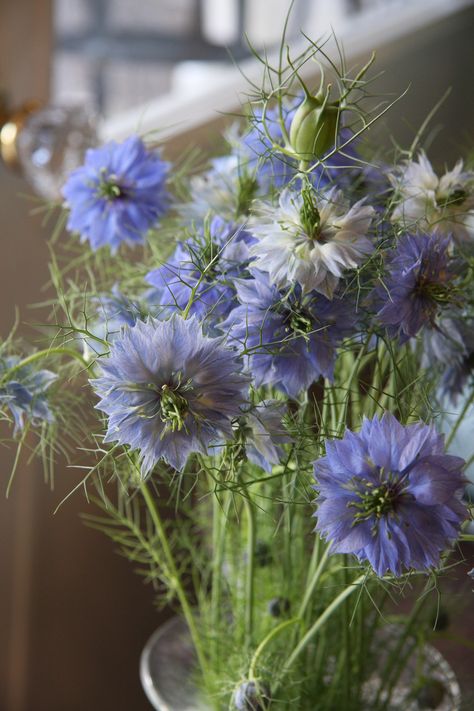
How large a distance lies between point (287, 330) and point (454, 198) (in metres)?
0.12

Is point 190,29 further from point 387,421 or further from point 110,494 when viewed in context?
point 387,421

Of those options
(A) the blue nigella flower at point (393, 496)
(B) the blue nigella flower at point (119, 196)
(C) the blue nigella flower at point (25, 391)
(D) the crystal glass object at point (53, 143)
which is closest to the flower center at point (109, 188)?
(B) the blue nigella flower at point (119, 196)

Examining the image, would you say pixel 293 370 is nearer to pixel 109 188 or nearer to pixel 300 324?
pixel 300 324

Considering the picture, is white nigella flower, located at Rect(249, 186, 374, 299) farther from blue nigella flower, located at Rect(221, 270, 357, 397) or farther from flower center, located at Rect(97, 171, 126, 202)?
flower center, located at Rect(97, 171, 126, 202)

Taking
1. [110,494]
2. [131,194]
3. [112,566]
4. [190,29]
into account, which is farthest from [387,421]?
[190,29]

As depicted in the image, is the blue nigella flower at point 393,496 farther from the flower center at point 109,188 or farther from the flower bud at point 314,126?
the flower center at point 109,188

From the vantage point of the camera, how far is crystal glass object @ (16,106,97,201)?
0.90 m

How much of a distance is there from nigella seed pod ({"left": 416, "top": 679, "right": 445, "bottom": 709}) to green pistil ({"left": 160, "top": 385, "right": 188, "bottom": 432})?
12.4 inches

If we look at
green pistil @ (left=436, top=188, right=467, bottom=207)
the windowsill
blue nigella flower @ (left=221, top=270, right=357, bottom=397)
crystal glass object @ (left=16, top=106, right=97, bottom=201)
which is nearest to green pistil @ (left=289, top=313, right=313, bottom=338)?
blue nigella flower @ (left=221, top=270, right=357, bottom=397)

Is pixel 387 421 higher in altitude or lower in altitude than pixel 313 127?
lower

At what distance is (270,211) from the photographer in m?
0.44

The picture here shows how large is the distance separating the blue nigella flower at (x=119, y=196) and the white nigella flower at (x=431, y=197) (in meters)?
0.16

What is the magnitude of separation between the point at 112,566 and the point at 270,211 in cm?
74

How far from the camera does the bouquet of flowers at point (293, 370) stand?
39 centimetres
